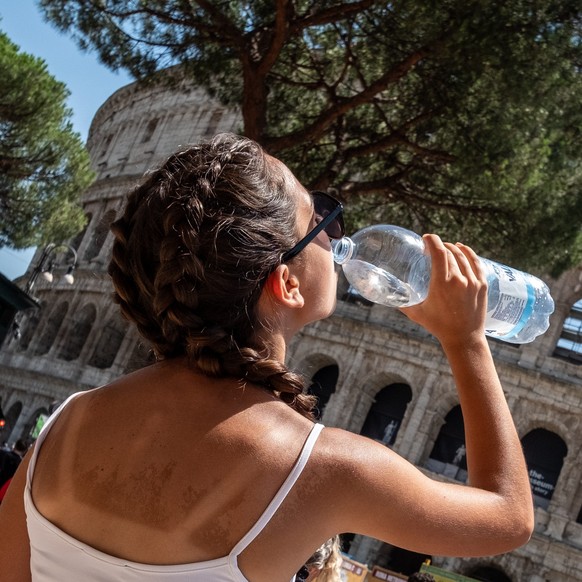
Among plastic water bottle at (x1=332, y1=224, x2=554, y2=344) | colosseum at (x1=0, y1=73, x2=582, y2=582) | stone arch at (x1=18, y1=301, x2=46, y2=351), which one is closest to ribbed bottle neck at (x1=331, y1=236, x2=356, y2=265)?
plastic water bottle at (x1=332, y1=224, x2=554, y2=344)

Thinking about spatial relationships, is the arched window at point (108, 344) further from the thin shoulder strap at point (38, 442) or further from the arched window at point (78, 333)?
the thin shoulder strap at point (38, 442)

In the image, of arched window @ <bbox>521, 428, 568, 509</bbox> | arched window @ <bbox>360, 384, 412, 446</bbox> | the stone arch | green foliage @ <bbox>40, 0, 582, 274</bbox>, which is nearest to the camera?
green foliage @ <bbox>40, 0, 582, 274</bbox>

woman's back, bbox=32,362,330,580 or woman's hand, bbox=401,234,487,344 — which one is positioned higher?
woman's hand, bbox=401,234,487,344

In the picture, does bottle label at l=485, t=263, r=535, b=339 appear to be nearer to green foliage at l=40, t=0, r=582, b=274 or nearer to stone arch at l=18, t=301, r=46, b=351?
green foliage at l=40, t=0, r=582, b=274

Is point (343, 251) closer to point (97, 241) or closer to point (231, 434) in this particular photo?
point (231, 434)

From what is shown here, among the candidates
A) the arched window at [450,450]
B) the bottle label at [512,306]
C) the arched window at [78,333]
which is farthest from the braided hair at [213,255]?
the arched window at [78,333]

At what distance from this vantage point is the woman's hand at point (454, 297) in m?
1.61

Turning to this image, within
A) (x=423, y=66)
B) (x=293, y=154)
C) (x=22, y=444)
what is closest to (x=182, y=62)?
(x=293, y=154)

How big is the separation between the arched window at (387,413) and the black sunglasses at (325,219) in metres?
21.1

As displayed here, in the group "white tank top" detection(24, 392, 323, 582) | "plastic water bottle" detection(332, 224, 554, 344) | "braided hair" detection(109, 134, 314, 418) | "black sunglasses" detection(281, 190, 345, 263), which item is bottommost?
"white tank top" detection(24, 392, 323, 582)

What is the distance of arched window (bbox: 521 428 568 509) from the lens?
20328 millimetres

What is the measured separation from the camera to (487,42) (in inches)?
425

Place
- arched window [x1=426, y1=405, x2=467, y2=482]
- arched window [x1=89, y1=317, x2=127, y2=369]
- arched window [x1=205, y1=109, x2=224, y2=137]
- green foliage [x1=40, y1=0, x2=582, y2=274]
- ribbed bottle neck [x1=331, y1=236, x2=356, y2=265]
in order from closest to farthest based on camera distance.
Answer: ribbed bottle neck [x1=331, y1=236, x2=356, y2=265], green foliage [x1=40, y1=0, x2=582, y2=274], arched window [x1=426, y1=405, x2=467, y2=482], arched window [x1=89, y1=317, x2=127, y2=369], arched window [x1=205, y1=109, x2=224, y2=137]

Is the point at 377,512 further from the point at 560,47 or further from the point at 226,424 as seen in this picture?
the point at 560,47
